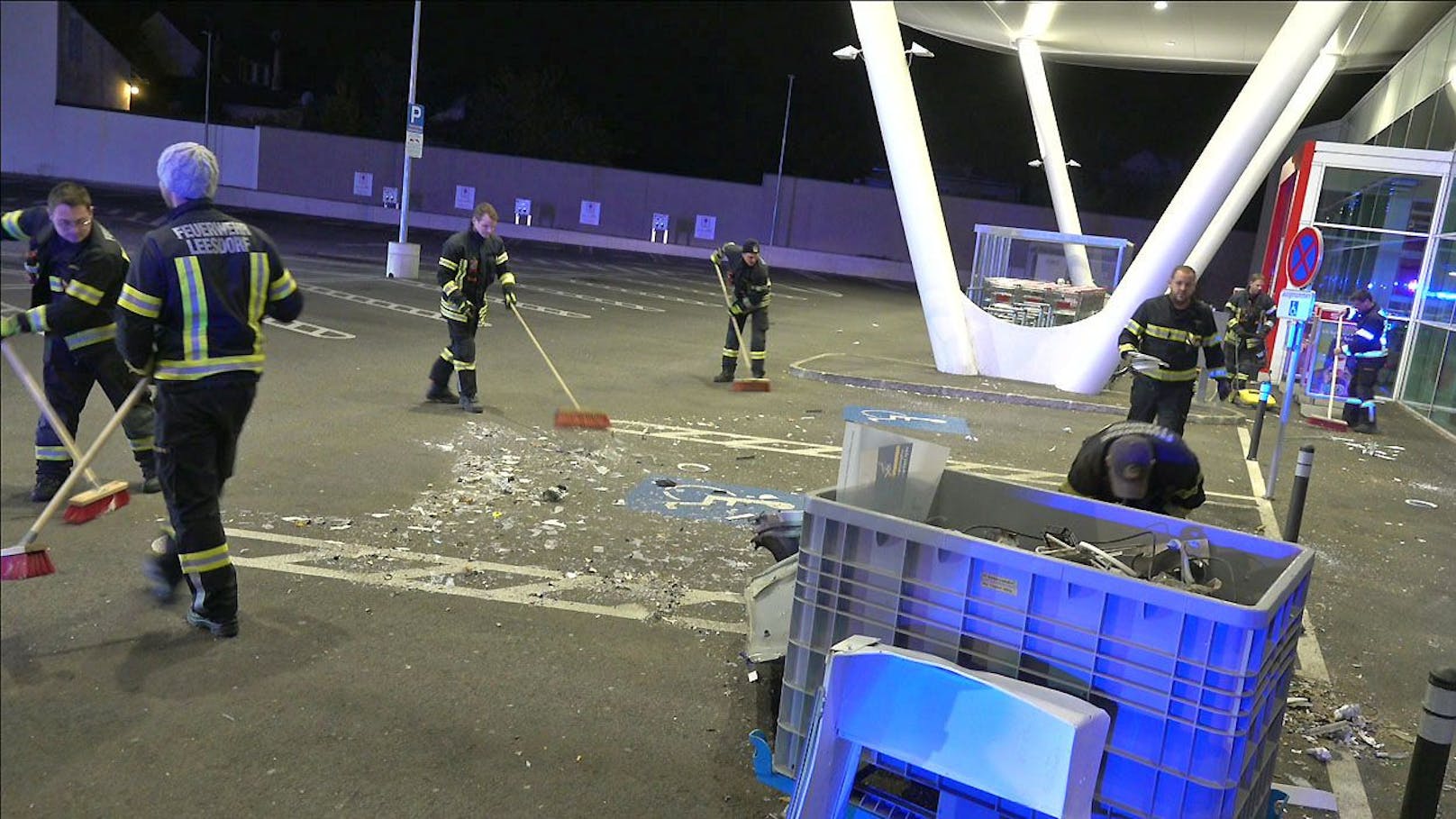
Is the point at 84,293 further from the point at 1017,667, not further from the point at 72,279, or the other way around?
the point at 1017,667

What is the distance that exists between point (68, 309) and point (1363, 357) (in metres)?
14.4

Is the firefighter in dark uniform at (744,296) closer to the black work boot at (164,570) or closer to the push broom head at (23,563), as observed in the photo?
the black work boot at (164,570)

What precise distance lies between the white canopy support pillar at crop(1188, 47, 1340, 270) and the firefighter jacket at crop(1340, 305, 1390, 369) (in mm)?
2613

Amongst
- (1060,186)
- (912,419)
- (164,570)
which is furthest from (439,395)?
(1060,186)

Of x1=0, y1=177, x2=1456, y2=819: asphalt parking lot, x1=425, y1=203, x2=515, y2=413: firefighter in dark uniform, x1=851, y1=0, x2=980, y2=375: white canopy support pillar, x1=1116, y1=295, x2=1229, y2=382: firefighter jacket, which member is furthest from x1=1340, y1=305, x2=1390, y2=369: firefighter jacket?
x1=425, y1=203, x2=515, y2=413: firefighter in dark uniform

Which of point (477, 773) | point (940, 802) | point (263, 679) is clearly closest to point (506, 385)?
point (263, 679)

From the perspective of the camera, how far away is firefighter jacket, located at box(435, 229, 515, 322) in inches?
349

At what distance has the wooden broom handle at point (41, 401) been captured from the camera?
1.63 meters

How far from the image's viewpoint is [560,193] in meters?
40.4

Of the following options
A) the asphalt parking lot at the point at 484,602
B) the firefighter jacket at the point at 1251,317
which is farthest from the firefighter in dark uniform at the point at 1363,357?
the asphalt parking lot at the point at 484,602

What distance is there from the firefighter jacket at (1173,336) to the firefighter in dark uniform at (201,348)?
5495 millimetres

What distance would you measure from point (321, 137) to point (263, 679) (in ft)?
126

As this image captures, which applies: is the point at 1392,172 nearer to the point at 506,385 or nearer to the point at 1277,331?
the point at 1277,331

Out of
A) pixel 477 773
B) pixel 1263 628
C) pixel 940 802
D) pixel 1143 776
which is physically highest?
pixel 1263 628
